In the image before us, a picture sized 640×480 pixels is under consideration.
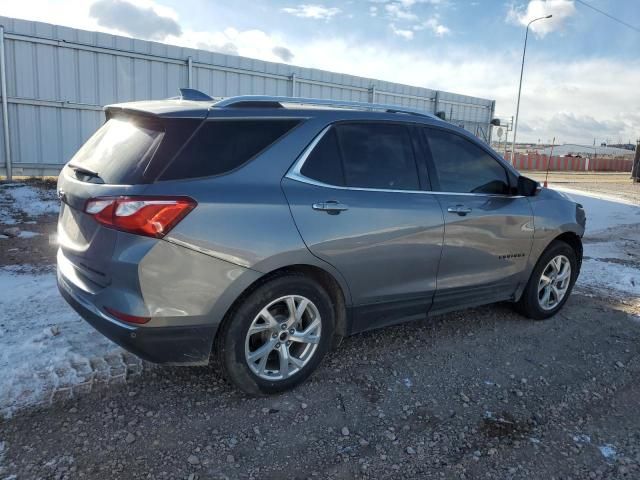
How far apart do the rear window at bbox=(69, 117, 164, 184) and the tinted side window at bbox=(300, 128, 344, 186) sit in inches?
36.2

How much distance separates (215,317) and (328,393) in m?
0.99

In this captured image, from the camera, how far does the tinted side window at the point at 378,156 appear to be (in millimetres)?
3471

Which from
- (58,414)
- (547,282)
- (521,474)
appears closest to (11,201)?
(58,414)

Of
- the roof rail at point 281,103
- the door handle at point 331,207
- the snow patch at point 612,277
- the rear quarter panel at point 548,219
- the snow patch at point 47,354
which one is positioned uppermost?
the roof rail at point 281,103

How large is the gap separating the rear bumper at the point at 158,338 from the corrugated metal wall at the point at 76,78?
8.81 metres

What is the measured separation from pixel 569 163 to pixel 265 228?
51.2 metres

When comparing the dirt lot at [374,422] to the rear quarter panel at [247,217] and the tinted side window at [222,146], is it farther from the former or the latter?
the tinted side window at [222,146]

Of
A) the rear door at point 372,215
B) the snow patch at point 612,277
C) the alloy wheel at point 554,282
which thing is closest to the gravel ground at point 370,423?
the rear door at point 372,215

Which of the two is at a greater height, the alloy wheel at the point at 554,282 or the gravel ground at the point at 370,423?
the alloy wheel at the point at 554,282

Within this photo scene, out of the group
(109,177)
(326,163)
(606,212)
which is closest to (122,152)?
(109,177)

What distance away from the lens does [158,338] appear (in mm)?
2787

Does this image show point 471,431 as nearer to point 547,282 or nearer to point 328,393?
point 328,393

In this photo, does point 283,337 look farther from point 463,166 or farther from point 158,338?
point 463,166

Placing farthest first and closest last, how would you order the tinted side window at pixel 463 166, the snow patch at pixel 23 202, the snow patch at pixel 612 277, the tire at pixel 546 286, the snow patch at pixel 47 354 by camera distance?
the snow patch at pixel 23 202 < the snow patch at pixel 612 277 < the tire at pixel 546 286 < the tinted side window at pixel 463 166 < the snow patch at pixel 47 354
